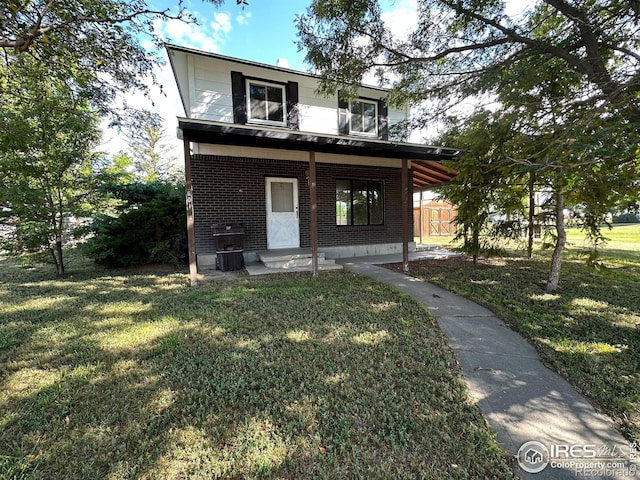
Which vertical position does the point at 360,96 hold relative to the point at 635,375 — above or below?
above

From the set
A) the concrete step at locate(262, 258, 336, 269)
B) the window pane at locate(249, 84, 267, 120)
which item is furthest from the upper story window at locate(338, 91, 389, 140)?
the concrete step at locate(262, 258, 336, 269)

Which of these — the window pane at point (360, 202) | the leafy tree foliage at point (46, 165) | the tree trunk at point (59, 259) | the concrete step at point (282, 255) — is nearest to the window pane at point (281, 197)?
the concrete step at point (282, 255)

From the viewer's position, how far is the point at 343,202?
9422 millimetres

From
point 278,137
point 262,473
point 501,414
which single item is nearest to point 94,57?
point 278,137

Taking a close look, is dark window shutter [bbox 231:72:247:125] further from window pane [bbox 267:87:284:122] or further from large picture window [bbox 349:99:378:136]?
large picture window [bbox 349:99:378:136]

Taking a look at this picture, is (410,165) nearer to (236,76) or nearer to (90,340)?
(236,76)

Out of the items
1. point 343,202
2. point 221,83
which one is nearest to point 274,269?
point 343,202

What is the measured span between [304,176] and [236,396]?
7258 millimetres

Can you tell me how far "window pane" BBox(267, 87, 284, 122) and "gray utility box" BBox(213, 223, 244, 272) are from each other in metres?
3.71

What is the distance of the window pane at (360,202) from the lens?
9.59m

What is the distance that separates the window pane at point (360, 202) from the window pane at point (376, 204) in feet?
0.73

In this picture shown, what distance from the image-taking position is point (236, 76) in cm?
789

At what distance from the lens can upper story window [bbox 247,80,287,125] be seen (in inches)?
321

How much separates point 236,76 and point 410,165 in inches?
247
